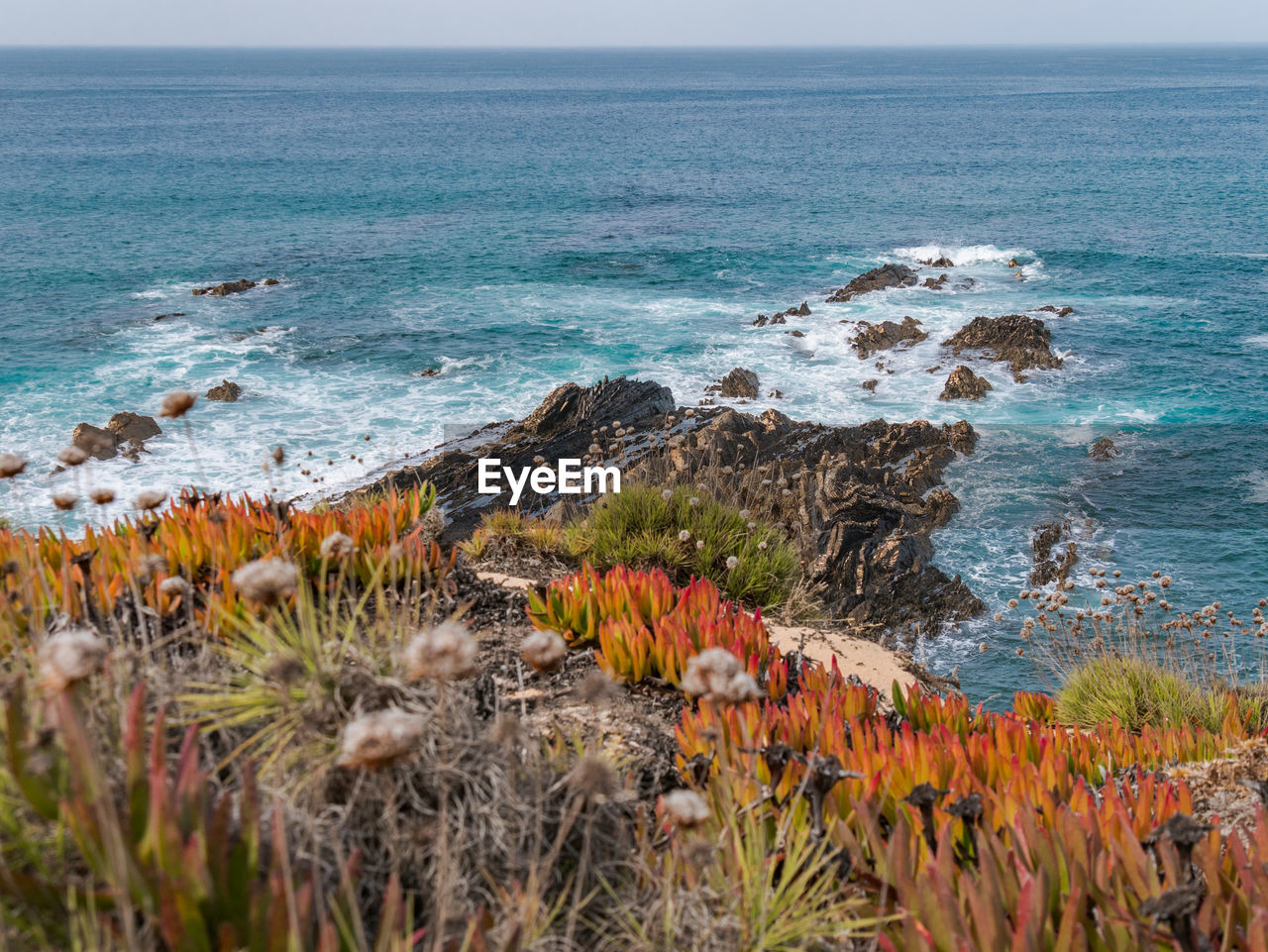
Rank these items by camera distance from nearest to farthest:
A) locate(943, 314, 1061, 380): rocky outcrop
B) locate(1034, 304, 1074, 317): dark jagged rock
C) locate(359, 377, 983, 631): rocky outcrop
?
locate(359, 377, 983, 631): rocky outcrop → locate(943, 314, 1061, 380): rocky outcrop → locate(1034, 304, 1074, 317): dark jagged rock

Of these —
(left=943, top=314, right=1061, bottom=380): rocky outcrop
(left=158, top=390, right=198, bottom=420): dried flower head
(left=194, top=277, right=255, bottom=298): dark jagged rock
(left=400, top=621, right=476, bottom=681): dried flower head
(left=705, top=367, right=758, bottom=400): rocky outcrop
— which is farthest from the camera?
(left=194, top=277, right=255, bottom=298): dark jagged rock

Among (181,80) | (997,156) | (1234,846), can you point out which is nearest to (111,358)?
(1234,846)

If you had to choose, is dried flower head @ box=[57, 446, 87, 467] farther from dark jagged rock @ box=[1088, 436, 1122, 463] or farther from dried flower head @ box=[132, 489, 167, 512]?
dark jagged rock @ box=[1088, 436, 1122, 463]

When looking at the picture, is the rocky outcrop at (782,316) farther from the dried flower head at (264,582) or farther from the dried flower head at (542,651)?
the dried flower head at (264,582)

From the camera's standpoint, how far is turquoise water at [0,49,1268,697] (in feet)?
62.3

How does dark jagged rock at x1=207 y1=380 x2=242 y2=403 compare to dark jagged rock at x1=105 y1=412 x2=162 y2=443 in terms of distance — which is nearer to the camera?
dark jagged rock at x1=105 y1=412 x2=162 y2=443

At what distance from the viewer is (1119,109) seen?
9288cm

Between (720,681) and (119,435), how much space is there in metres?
20.4

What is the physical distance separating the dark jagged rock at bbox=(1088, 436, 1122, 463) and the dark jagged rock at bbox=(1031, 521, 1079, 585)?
340 centimetres

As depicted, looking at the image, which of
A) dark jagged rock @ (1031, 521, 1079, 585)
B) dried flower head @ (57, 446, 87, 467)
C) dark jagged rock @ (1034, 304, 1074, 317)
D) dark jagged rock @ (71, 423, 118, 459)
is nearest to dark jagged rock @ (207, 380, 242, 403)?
dark jagged rock @ (71, 423, 118, 459)

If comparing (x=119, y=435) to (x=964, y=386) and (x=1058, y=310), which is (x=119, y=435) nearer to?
(x=964, y=386)

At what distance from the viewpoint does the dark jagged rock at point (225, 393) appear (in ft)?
73.7

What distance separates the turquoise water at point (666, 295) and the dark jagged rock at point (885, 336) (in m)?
0.72

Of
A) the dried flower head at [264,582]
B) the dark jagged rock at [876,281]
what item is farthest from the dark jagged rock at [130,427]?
the dark jagged rock at [876,281]
